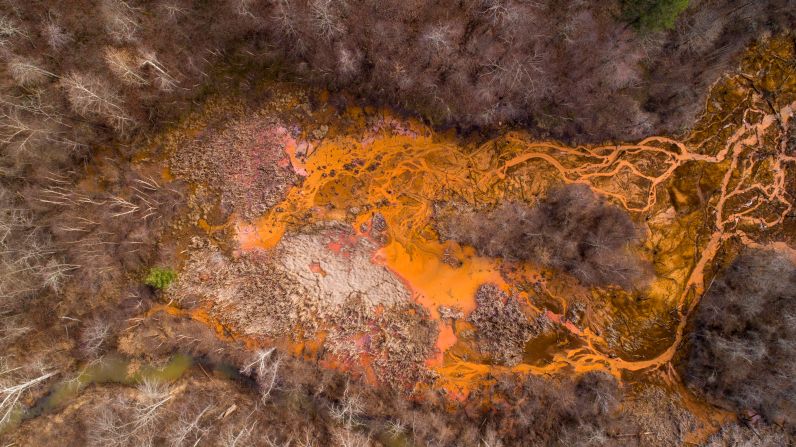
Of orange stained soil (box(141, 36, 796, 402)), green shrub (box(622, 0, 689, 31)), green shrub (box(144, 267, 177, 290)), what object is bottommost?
green shrub (box(144, 267, 177, 290))

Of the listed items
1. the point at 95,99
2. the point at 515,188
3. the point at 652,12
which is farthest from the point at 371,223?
the point at 652,12

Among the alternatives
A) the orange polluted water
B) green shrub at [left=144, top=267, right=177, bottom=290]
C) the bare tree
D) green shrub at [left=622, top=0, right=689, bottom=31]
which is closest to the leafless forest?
the bare tree

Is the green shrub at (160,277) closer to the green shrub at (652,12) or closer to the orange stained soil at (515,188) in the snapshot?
the orange stained soil at (515,188)

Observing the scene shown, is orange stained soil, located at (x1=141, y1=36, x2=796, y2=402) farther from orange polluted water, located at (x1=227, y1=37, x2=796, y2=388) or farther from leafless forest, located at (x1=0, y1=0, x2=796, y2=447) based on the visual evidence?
leafless forest, located at (x1=0, y1=0, x2=796, y2=447)

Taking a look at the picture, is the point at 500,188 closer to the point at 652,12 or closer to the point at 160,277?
the point at 652,12

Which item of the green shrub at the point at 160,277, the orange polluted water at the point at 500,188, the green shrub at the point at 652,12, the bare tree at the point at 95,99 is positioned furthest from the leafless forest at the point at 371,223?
the orange polluted water at the point at 500,188

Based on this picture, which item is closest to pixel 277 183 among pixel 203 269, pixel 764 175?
pixel 203 269
